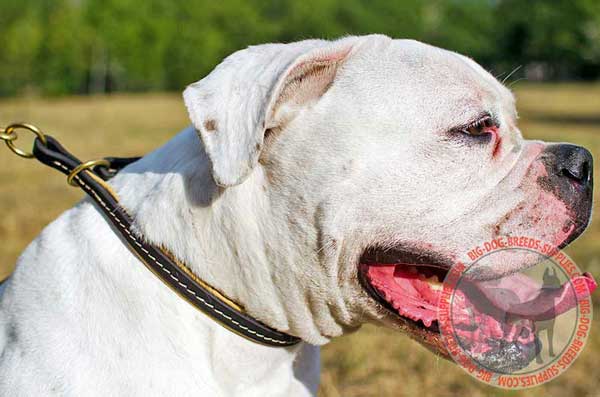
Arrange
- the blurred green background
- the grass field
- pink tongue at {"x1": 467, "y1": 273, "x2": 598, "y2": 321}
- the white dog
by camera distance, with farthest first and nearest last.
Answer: the blurred green background < the grass field < pink tongue at {"x1": 467, "y1": 273, "x2": 598, "y2": 321} < the white dog

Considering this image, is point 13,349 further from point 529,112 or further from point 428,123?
point 529,112

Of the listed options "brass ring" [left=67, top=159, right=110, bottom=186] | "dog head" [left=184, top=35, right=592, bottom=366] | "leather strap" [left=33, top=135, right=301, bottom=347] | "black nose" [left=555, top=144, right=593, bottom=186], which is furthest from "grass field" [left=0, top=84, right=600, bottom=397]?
"brass ring" [left=67, top=159, right=110, bottom=186]

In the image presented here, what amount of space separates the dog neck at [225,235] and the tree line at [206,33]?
59.2 feet

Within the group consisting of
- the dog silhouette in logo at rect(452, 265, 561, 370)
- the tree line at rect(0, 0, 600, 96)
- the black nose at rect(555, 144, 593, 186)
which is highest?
the black nose at rect(555, 144, 593, 186)

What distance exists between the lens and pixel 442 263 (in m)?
2.34

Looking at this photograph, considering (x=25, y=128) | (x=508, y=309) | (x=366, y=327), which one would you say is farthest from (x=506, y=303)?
(x=366, y=327)

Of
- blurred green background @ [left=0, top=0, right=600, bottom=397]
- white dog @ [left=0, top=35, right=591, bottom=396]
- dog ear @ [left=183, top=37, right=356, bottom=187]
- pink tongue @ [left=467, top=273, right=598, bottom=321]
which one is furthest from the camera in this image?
blurred green background @ [left=0, top=0, right=600, bottom=397]

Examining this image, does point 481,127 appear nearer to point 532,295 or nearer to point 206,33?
point 532,295

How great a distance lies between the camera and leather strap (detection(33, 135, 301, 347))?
227 cm

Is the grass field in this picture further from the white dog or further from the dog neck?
the dog neck

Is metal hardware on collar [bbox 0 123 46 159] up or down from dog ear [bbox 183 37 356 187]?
down

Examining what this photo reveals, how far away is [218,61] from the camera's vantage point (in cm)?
2597

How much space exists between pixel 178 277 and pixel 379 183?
2.28 feet

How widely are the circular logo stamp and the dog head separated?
32 millimetres
